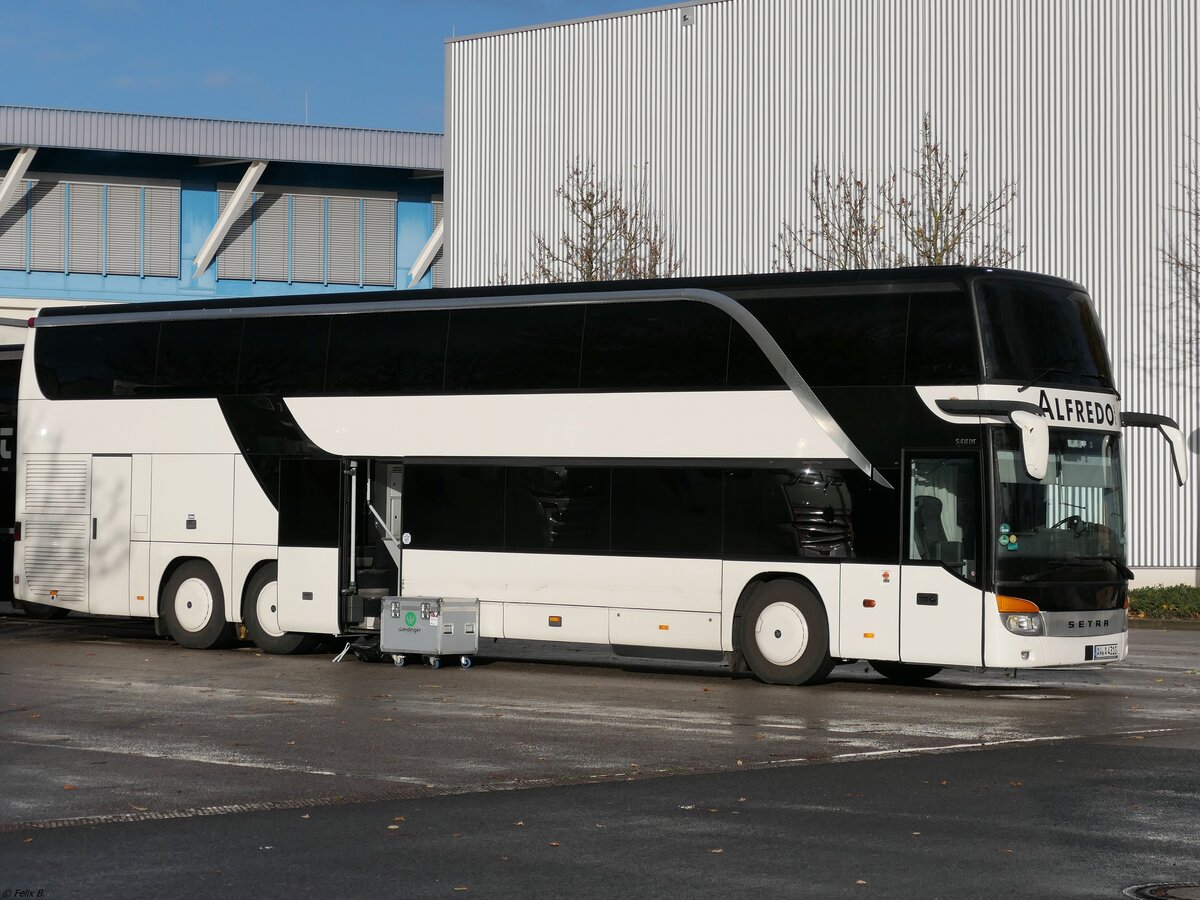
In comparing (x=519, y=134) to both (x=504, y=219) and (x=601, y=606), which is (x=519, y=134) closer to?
(x=504, y=219)

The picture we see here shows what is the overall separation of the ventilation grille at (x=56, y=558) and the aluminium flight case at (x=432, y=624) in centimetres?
522

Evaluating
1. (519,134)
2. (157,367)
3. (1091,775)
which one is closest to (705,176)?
(519,134)

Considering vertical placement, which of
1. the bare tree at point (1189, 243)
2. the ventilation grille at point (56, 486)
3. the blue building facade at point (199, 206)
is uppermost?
the blue building facade at point (199, 206)

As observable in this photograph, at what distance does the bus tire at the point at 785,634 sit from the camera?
18.0 meters

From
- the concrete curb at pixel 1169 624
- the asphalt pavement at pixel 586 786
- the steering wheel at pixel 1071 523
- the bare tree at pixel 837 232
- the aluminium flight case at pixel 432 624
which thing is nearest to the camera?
the asphalt pavement at pixel 586 786

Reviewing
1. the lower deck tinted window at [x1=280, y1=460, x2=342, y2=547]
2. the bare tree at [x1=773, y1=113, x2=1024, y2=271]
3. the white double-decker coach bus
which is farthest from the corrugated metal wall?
the lower deck tinted window at [x1=280, y1=460, x2=342, y2=547]

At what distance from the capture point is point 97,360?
23.0 metres

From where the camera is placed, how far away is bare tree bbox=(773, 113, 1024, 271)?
112 feet

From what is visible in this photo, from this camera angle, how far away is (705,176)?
38.0m

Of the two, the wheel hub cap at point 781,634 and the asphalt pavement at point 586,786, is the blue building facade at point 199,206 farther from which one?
the wheel hub cap at point 781,634

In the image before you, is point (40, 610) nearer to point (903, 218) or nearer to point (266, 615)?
point (266, 615)

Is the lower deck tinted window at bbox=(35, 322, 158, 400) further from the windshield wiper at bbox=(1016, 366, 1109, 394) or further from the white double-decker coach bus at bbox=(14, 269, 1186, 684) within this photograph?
the windshield wiper at bbox=(1016, 366, 1109, 394)

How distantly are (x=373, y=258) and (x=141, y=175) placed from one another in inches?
305

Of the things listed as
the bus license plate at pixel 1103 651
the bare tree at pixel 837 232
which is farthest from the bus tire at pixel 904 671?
the bare tree at pixel 837 232
